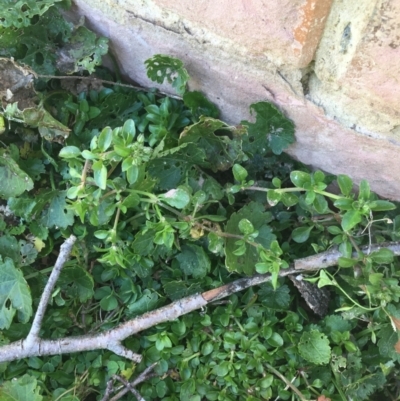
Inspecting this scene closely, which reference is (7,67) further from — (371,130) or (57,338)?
(371,130)

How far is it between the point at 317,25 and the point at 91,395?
1.08 metres

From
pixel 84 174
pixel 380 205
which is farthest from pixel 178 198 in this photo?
pixel 380 205

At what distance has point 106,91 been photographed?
1.43 m

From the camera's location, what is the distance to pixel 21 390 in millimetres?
1243

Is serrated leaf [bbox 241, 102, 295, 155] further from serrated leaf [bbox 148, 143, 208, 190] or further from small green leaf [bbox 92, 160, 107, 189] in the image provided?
small green leaf [bbox 92, 160, 107, 189]

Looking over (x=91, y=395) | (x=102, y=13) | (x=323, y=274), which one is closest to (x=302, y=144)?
(x=323, y=274)

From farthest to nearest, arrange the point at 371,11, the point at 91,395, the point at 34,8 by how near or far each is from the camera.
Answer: the point at 91,395 < the point at 34,8 < the point at 371,11

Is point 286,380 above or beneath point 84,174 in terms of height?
beneath

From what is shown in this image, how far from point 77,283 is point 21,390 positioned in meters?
0.29

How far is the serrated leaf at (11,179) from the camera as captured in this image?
1303mm

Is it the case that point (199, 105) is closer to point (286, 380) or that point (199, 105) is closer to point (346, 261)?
point (346, 261)

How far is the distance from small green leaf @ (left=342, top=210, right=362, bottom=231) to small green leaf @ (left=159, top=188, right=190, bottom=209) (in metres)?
0.35

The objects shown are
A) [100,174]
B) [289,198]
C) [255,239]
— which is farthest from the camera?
[255,239]

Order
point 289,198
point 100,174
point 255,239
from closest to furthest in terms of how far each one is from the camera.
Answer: point 100,174
point 289,198
point 255,239
